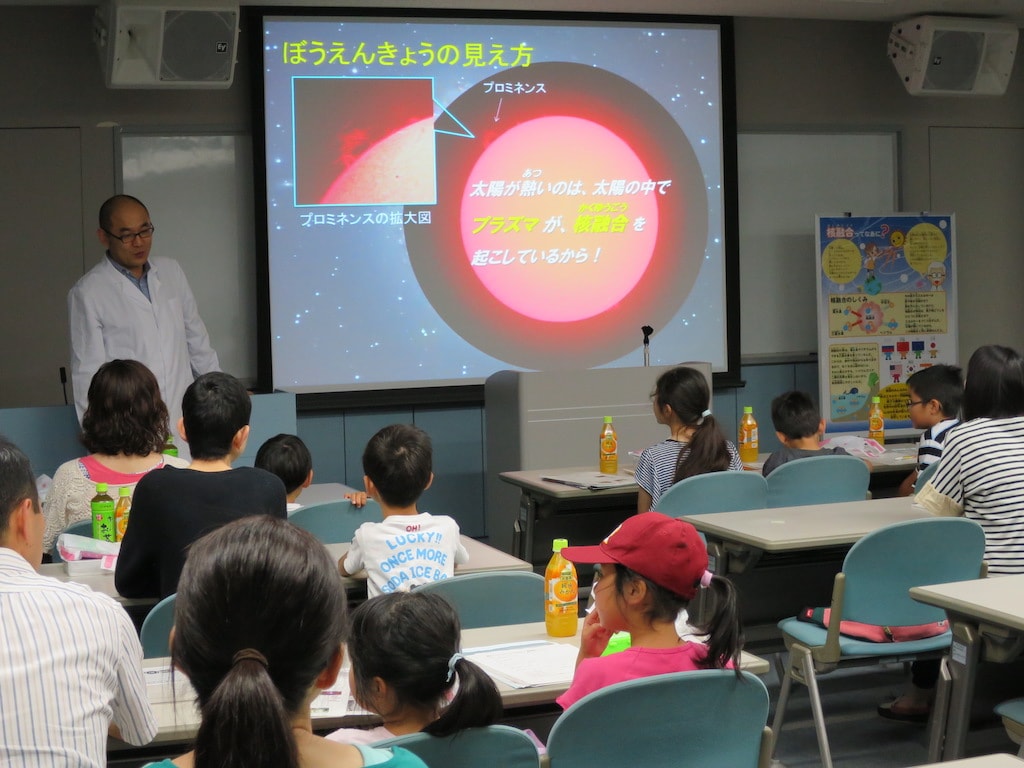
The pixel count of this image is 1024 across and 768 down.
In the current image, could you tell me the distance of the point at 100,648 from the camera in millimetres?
1571

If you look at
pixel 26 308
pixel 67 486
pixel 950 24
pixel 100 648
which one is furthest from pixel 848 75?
pixel 100 648

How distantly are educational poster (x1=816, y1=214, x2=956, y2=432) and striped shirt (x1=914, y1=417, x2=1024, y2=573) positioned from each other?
3676 millimetres

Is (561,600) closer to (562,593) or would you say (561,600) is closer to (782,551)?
(562,593)

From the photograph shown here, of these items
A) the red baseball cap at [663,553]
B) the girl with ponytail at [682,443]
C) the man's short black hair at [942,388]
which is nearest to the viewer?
the red baseball cap at [663,553]

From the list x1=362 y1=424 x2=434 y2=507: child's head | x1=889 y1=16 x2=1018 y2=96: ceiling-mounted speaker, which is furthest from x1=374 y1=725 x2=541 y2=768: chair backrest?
x1=889 y1=16 x2=1018 y2=96: ceiling-mounted speaker

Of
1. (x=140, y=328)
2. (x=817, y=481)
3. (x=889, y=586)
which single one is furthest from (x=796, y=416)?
(x=140, y=328)

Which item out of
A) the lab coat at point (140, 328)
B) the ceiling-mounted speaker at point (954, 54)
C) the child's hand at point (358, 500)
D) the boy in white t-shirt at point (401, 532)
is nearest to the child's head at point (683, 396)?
the child's hand at point (358, 500)

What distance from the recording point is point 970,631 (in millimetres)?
2578

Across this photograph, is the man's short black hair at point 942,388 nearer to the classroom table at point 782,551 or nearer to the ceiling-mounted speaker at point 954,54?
the classroom table at point 782,551

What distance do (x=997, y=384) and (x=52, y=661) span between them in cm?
250

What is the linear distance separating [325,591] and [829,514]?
8.67ft

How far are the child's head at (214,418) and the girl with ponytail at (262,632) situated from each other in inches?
62.2

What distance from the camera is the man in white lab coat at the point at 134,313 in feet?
15.7

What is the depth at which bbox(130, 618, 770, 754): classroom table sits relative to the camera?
1.94 metres
